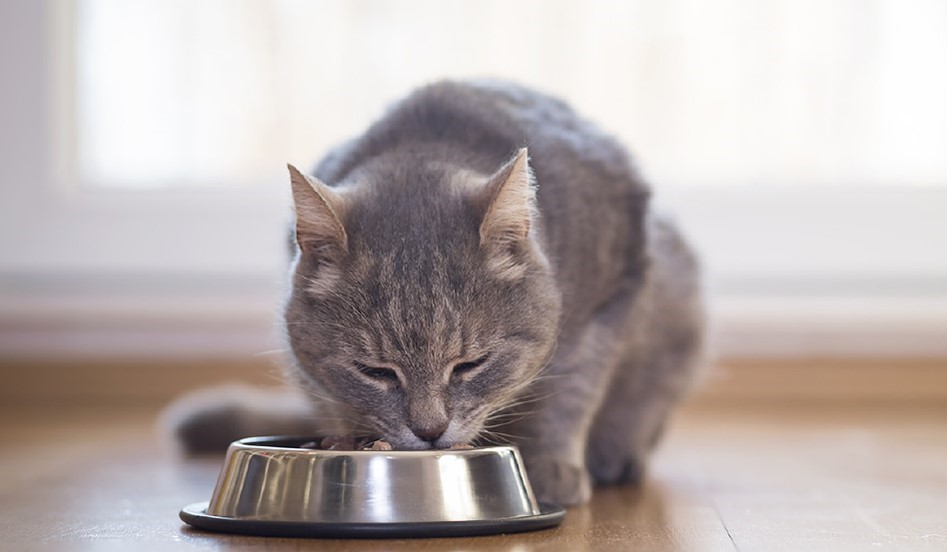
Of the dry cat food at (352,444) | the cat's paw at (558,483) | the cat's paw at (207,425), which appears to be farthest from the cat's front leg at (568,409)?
the cat's paw at (207,425)

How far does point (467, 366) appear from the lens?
1.62 metres

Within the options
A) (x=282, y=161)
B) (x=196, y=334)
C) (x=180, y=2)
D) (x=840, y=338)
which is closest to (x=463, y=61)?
(x=282, y=161)

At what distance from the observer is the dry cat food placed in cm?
153

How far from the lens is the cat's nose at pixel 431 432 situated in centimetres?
155

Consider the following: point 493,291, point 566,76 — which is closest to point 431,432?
point 493,291

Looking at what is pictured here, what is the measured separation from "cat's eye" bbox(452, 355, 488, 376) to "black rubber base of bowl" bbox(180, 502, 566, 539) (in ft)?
0.73

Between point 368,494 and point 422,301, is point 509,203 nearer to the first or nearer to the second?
point 422,301

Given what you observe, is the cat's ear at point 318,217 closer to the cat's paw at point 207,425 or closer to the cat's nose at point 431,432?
the cat's nose at point 431,432

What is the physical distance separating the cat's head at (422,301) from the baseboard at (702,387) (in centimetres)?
175

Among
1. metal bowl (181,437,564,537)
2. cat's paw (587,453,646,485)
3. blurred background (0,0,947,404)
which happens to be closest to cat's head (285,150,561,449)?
metal bowl (181,437,564,537)

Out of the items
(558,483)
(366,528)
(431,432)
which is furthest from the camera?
(558,483)

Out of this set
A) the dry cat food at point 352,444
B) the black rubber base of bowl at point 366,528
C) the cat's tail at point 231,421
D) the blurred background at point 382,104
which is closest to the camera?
the black rubber base of bowl at point 366,528

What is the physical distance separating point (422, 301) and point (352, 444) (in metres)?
0.20

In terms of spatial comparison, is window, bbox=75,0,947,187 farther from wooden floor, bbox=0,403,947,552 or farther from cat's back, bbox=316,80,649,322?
cat's back, bbox=316,80,649,322
